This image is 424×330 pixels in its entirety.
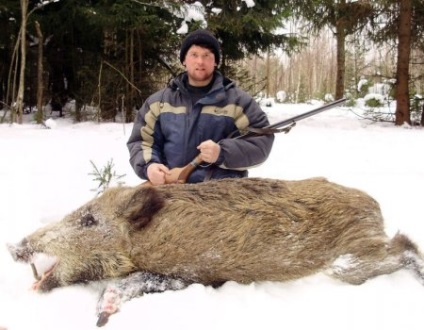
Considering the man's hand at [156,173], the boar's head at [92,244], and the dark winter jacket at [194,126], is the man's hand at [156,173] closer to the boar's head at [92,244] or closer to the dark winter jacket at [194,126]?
the dark winter jacket at [194,126]

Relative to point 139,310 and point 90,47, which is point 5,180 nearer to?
point 139,310

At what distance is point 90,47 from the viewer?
37.1 feet

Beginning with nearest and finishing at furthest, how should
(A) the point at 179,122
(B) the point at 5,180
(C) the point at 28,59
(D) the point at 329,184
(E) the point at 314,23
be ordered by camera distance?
(D) the point at 329,184, (A) the point at 179,122, (B) the point at 5,180, (C) the point at 28,59, (E) the point at 314,23

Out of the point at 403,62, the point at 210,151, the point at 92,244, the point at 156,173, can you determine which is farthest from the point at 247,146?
the point at 403,62

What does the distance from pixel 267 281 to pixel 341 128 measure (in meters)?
8.31

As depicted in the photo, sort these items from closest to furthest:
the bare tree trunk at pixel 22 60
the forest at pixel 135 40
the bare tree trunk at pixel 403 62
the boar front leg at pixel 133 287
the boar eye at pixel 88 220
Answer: the boar front leg at pixel 133 287 < the boar eye at pixel 88 220 < the bare tree trunk at pixel 22 60 < the forest at pixel 135 40 < the bare tree trunk at pixel 403 62

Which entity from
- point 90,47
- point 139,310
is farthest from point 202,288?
point 90,47

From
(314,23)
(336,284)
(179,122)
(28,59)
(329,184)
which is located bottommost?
(336,284)

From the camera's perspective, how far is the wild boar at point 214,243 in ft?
8.27

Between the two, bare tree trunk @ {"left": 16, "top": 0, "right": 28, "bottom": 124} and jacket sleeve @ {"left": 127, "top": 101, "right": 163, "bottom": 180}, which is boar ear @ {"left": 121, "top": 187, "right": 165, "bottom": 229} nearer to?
jacket sleeve @ {"left": 127, "top": 101, "right": 163, "bottom": 180}

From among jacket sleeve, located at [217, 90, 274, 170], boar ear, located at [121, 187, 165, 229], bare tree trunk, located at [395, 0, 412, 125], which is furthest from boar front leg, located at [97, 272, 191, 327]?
bare tree trunk, located at [395, 0, 412, 125]

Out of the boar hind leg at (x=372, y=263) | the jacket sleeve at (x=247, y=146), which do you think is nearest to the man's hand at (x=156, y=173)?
the jacket sleeve at (x=247, y=146)

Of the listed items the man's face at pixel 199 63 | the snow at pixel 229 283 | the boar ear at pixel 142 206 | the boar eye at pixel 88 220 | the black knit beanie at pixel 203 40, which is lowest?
the snow at pixel 229 283

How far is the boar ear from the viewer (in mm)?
2586
